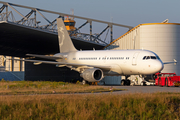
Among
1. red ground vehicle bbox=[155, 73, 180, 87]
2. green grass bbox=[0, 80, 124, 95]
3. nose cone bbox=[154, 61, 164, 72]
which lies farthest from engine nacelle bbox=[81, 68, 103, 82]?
red ground vehicle bbox=[155, 73, 180, 87]

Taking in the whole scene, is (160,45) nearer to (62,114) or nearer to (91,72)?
(91,72)

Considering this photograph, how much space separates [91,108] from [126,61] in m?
21.2

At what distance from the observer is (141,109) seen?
541 inches

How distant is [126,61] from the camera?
34.4 meters

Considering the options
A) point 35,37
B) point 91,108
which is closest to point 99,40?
point 35,37

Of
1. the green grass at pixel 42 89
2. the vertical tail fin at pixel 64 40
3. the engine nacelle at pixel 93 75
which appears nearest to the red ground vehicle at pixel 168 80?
the engine nacelle at pixel 93 75

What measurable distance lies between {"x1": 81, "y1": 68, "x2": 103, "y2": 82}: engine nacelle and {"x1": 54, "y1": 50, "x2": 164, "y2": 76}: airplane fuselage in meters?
1.95

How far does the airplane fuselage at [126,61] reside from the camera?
32438 millimetres

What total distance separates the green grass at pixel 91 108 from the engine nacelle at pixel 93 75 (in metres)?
18.4

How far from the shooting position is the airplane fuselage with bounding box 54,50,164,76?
32.4m

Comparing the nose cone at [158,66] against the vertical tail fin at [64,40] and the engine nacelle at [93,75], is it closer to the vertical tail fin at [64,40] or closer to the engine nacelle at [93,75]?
the engine nacelle at [93,75]

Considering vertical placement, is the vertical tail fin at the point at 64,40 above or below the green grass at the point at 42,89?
above

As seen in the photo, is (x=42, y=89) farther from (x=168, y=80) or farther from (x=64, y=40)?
(x=64, y=40)

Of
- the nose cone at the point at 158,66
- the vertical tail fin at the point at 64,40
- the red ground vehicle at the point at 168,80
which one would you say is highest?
the vertical tail fin at the point at 64,40
